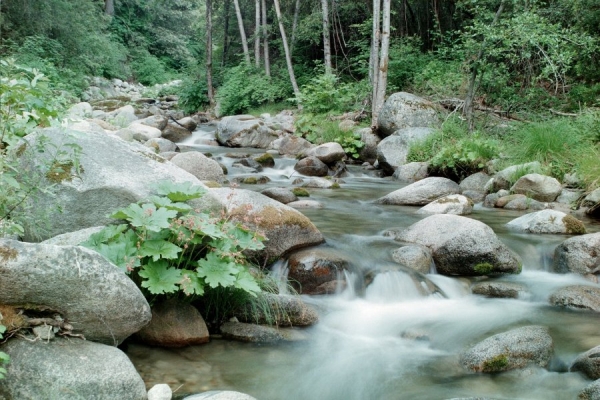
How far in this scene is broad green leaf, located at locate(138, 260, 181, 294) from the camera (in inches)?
Result: 143

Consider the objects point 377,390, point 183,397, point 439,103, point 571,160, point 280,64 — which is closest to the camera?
point 183,397

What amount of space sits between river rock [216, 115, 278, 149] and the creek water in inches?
408

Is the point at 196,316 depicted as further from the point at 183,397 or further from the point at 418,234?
the point at 418,234

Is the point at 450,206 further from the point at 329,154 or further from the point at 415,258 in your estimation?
the point at 329,154

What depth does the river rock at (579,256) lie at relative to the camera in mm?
5867

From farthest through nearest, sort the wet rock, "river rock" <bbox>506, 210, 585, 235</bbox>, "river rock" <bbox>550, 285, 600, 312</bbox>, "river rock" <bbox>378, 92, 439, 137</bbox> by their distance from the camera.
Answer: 1. "river rock" <bbox>378, 92, 439, 137</bbox>
2. "river rock" <bbox>506, 210, 585, 235</bbox>
3. the wet rock
4. "river rock" <bbox>550, 285, 600, 312</bbox>

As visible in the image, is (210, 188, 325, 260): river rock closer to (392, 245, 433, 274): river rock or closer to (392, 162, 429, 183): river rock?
(392, 245, 433, 274): river rock

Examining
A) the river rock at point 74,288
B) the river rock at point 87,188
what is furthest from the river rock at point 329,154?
the river rock at point 74,288

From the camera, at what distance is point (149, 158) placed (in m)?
5.05

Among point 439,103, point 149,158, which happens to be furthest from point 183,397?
point 439,103

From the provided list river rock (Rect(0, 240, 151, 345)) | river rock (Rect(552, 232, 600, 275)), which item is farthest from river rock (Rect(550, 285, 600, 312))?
river rock (Rect(0, 240, 151, 345))

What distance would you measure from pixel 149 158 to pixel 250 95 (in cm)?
1847

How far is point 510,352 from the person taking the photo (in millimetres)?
4012

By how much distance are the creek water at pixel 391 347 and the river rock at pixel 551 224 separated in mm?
490
